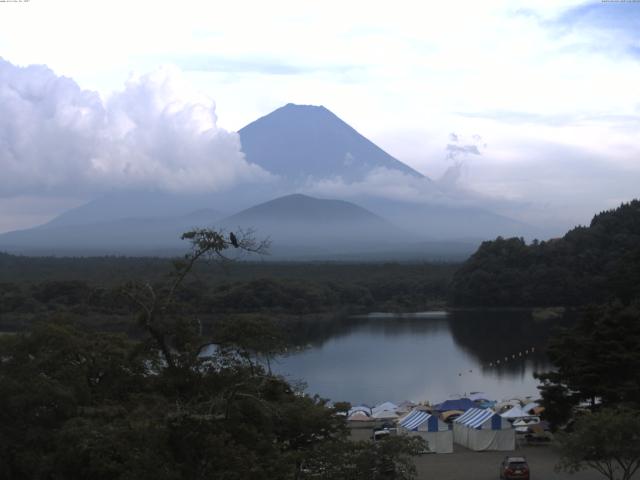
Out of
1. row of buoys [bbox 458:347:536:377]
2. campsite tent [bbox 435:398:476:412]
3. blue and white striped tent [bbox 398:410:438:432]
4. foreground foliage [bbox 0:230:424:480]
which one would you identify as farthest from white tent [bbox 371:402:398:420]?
foreground foliage [bbox 0:230:424:480]

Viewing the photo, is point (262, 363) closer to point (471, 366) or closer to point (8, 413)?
point (8, 413)

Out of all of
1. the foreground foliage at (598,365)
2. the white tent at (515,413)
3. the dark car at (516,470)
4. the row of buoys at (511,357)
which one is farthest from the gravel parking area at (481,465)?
the row of buoys at (511,357)

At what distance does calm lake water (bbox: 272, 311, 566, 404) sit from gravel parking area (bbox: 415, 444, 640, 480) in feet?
21.4

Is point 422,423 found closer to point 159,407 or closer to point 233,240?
point 159,407

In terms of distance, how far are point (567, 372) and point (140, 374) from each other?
7.51 m

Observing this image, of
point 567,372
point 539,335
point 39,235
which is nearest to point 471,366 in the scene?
point 539,335

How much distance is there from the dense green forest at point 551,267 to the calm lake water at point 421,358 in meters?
3.54

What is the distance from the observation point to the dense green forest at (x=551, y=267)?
40312 millimetres

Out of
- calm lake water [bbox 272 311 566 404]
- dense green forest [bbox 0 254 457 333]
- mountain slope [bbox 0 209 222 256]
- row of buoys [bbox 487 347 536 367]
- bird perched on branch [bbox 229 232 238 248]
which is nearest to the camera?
bird perched on branch [bbox 229 232 238 248]

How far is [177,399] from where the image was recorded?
599 centimetres

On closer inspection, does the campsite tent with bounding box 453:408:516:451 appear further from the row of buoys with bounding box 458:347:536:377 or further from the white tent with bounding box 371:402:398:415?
the row of buoys with bounding box 458:347:536:377

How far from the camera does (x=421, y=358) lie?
87.4 feet

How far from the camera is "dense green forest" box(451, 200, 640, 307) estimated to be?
4031 centimetres

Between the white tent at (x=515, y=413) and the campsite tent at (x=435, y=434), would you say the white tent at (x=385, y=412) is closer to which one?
the white tent at (x=515, y=413)
